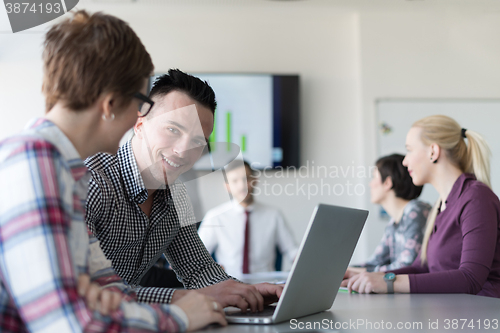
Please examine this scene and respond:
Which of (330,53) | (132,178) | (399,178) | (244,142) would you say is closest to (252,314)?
(132,178)

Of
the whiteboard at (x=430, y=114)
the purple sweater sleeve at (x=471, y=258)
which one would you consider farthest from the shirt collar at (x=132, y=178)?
the whiteboard at (x=430, y=114)

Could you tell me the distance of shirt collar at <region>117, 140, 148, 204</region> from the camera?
1.21 metres

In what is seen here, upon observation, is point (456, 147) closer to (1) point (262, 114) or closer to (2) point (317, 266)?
(2) point (317, 266)

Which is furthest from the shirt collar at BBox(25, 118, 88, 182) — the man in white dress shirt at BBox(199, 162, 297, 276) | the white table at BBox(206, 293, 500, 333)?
the man in white dress shirt at BBox(199, 162, 297, 276)

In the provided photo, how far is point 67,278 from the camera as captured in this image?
0.58 m

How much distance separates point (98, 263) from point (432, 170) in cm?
155

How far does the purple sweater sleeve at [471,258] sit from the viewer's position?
1.43 metres

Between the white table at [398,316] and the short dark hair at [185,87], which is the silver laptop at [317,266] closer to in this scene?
the white table at [398,316]

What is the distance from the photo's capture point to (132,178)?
1219mm

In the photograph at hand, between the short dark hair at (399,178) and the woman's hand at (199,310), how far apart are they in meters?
2.26

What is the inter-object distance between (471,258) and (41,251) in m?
1.40

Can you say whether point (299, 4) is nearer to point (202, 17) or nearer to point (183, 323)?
point (202, 17)

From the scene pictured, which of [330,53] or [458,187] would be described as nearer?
[458,187]

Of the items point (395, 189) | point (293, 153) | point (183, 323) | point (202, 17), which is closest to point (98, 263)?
point (183, 323)
